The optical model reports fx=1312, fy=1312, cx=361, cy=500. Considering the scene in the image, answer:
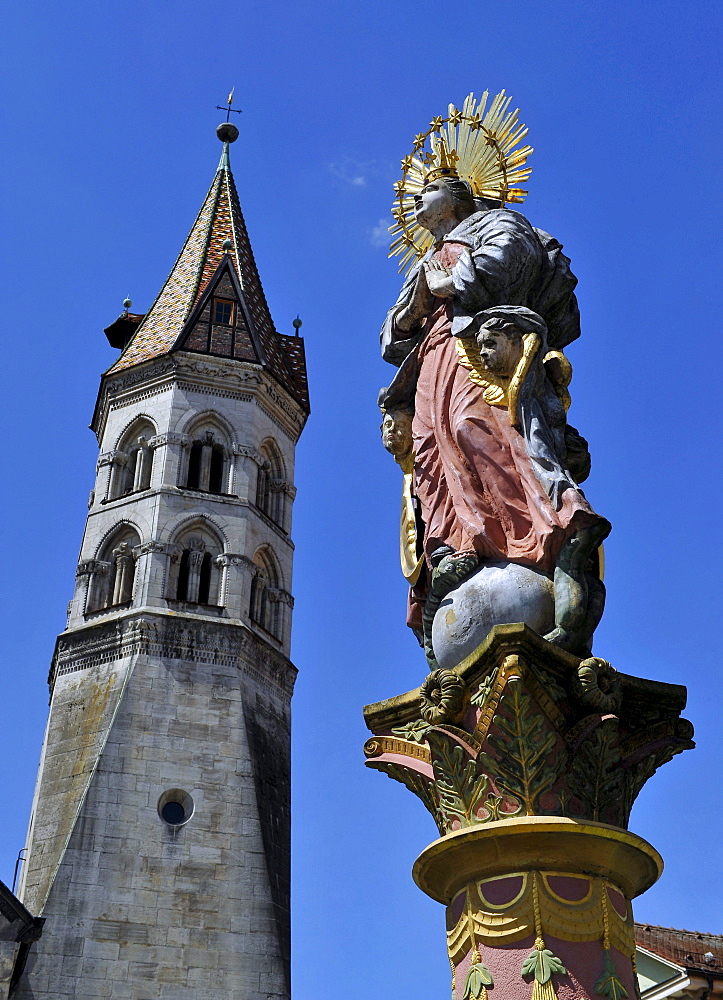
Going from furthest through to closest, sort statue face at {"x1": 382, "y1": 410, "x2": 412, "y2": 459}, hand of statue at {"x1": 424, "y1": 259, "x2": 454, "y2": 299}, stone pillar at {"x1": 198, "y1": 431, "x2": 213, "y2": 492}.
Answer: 1. stone pillar at {"x1": 198, "y1": 431, "x2": 213, "y2": 492}
2. statue face at {"x1": 382, "y1": 410, "x2": 412, "y2": 459}
3. hand of statue at {"x1": 424, "y1": 259, "x2": 454, "y2": 299}

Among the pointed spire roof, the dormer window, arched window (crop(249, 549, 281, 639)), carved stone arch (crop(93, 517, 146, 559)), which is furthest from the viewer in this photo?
the dormer window

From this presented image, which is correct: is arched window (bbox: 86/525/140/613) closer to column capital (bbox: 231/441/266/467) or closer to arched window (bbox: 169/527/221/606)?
arched window (bbox: 169/527/221/606)

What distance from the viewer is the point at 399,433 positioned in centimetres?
568

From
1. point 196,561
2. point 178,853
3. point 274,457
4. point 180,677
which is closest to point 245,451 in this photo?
point 274,457

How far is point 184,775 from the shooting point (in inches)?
1021

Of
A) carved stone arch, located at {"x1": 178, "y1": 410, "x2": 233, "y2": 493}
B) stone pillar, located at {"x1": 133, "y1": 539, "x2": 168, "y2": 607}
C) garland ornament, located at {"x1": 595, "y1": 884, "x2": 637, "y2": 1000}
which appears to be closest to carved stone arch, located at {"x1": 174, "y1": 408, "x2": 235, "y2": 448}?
carved stone arch, located at {"x1": 178, "y1": 410, "x2": 233, "y2": 493}

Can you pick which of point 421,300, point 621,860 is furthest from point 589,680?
point 421,300

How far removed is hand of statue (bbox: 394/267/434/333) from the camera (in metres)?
5.69

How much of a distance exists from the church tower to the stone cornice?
42 mm

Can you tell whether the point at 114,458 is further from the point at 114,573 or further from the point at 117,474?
the point at 114,573

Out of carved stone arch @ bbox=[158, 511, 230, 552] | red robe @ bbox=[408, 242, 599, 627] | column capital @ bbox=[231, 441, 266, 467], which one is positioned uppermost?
column capital @ bbox=[231, 441, 266, 467]

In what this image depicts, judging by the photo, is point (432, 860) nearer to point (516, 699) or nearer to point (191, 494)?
point (516, 699)

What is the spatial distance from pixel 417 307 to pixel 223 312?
27963mm

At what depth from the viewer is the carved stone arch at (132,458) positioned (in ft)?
102
